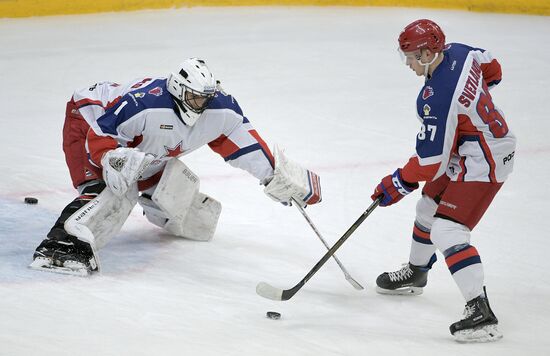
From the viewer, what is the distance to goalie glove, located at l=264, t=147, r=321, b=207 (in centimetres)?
417

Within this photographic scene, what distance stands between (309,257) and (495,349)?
119cm

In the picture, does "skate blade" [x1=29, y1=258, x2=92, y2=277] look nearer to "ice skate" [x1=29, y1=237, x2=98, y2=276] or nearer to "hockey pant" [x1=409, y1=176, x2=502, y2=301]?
"ice skate" [x1=29, y1=237, x2=98, y2=276]

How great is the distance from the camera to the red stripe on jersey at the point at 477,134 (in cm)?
356

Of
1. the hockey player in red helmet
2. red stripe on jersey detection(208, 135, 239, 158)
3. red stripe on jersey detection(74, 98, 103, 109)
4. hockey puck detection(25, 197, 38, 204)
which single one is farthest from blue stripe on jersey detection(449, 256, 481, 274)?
hockey puck detection(25, 197, 38, 204)

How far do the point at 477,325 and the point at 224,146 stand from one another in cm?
141

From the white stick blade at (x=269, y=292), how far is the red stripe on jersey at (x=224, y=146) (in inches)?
28.6

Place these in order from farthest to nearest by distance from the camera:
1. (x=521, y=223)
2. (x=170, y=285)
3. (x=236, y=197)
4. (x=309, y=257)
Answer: (x=236, y=197) → (x=521, y=223) → (x=309, y=257) → (x=170, y=285)

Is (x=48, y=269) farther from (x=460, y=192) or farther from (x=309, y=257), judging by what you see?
(x=460, y=192)

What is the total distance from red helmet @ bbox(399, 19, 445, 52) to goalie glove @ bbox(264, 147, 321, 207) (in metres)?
0.86

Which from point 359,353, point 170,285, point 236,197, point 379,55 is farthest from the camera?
point 379,55

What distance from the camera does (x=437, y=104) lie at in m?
3.50

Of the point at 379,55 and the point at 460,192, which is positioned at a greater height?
the point at 460,192

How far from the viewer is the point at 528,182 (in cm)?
528

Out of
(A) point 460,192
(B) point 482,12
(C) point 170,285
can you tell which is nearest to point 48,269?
(C) point 170,285
